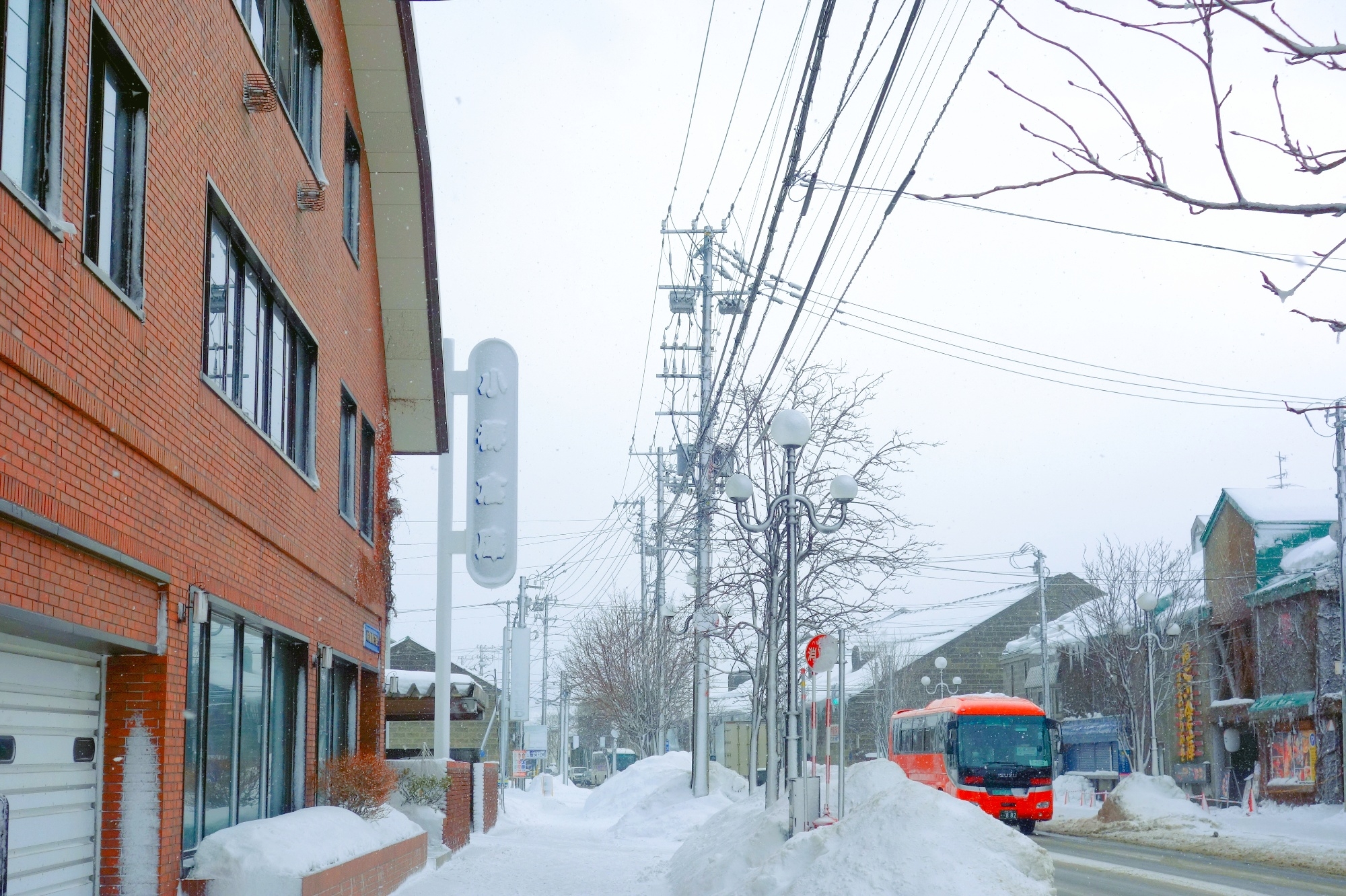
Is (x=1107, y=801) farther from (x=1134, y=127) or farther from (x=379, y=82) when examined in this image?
(x=1134, y=127)

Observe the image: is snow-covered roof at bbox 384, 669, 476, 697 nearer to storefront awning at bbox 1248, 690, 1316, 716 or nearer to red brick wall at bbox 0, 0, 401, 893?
red brick wall at bbox 0, 0, 401, 893

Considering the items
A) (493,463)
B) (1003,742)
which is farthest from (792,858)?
(1003,742)

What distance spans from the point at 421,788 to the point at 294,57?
1070cm

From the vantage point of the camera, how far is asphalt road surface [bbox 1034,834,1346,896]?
1734cm

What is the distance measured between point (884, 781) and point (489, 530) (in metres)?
7.98

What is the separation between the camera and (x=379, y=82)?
1688 cm

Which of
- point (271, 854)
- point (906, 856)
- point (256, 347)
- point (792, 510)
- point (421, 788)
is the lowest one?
point (421, 788)

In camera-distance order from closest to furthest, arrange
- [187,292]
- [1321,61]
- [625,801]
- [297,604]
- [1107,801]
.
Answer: [1321,61], [187,292], [297,604], [1107,801], [625,801]

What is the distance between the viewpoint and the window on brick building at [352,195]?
16891 millimetres

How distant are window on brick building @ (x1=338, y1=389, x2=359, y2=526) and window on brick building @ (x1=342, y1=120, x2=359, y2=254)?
1989 mm

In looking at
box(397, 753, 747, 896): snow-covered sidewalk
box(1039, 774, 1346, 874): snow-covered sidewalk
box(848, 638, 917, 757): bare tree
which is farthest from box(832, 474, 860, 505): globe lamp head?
box(848, 638, 917, 757): bare tree

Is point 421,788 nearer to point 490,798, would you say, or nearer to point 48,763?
point 490,798

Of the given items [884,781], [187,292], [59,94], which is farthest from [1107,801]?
[59,94]

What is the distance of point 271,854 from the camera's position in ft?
32.5
